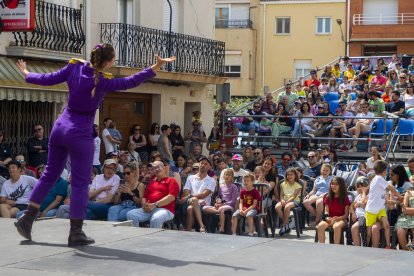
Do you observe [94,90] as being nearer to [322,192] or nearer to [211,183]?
[211,183]

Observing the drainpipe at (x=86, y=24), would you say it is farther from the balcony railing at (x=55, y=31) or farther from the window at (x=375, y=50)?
the window at (x=375, y=50)

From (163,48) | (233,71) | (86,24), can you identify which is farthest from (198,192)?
(233,71)

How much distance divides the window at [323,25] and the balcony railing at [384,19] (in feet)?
4.62

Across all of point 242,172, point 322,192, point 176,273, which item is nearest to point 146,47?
point 242,172

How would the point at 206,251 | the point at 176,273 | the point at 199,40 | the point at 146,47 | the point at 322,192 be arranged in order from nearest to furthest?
the point at 176,273
the point at 206,251
the point at 322,192
the point at 146,47
the point at 199,40

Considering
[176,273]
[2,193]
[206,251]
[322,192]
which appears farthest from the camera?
[322,192]

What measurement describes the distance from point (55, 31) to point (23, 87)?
1.97 metres

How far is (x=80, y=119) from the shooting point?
8094 millimetres

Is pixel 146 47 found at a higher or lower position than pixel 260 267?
higher

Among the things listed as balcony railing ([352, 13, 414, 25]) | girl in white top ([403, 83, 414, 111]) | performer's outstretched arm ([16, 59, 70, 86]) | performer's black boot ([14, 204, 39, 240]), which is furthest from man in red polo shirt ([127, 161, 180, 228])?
balcony railing ([352, 13, 414, 25])

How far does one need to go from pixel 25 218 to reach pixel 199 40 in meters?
18.1

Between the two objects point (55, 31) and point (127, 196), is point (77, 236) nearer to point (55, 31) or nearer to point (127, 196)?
point (127, 196)

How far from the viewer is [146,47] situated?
23.3 meters

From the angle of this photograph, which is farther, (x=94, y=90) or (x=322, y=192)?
(x=322, y=192)
